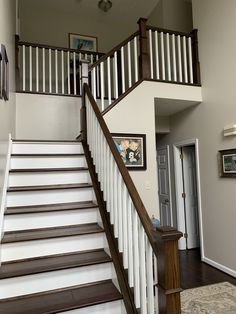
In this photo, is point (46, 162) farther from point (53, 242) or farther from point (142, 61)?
point (142, 61)

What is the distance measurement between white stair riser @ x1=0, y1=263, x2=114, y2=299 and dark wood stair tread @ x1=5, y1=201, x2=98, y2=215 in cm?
61

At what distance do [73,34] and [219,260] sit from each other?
230 inches

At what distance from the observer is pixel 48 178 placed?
9.04 feet

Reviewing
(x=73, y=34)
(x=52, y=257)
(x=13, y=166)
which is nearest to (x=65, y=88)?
(x=73, y=34)

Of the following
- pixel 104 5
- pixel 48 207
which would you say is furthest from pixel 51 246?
pixel 104 5

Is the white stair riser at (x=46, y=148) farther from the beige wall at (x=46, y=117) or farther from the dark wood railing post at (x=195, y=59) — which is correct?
the dark wood railing post at (x=195, y=59)

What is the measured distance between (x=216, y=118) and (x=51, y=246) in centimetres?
301

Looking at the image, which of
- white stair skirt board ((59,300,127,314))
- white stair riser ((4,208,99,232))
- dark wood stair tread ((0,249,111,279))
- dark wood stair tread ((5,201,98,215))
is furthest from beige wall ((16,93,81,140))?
white stair skirt board ((59,300,127,314))

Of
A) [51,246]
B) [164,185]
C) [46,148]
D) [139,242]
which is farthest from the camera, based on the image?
[164,185]

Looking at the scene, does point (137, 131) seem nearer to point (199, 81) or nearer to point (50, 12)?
point (199, 81)

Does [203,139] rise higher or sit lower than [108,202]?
higher

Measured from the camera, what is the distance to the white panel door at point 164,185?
5242 millimetres

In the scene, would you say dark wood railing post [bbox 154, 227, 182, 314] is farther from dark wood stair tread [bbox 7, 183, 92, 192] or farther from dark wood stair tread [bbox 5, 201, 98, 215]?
dark wood stair tread [bbox 7, 183, 92, 192]

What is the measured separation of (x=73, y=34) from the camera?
601 centimetres
